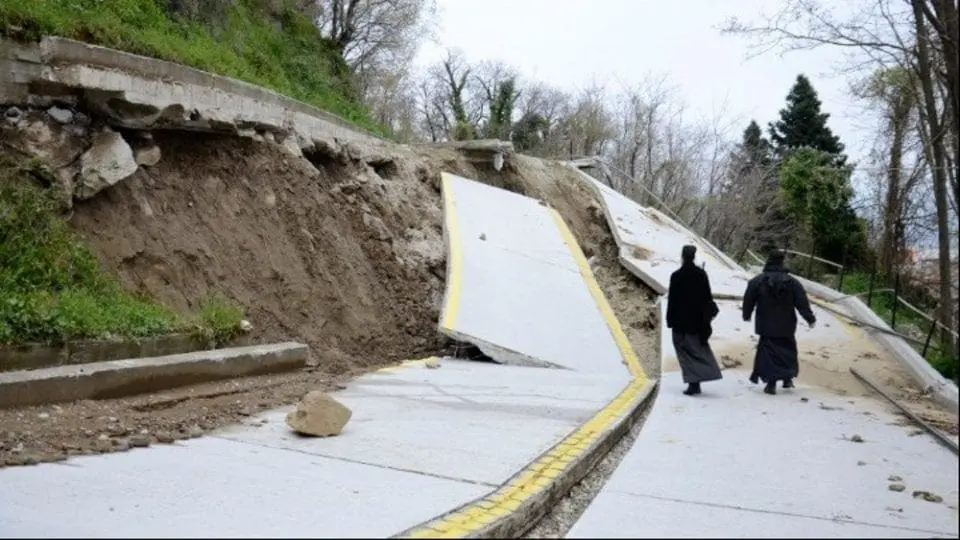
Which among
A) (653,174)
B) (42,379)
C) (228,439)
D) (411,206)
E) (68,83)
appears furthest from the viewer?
(653,174)

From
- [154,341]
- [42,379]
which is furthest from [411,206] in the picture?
[42,379]

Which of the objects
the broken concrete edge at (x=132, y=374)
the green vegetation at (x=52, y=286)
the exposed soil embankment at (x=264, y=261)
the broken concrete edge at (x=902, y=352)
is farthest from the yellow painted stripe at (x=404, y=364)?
the broken concrete edge at (x=902, y=352)

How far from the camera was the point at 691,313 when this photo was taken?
8688 millimetres

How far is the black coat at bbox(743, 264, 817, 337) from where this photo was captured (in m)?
8.60

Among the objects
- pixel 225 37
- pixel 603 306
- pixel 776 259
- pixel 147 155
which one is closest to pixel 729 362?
pixel 776 259

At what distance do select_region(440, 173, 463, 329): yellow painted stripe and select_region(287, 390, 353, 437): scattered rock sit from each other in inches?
169

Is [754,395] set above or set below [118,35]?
below

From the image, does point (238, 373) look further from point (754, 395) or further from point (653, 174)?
point (653, 174)

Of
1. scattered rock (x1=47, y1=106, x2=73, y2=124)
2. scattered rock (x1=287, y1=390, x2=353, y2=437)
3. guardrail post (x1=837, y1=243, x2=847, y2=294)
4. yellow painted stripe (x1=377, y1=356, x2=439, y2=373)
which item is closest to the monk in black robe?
yellow painted stripe (x1=377, y1=356, x2=439, y2=373)

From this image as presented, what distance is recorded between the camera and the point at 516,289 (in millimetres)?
12492

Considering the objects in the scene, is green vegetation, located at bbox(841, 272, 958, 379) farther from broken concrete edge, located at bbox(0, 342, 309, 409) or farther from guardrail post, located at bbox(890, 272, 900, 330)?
broken concrete edge, located at bbox(0, 342, 309, 409)

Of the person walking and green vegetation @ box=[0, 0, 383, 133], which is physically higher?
green vegetation @ box=[0, 0, 383, 133]

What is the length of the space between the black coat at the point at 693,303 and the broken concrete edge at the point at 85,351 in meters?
4.94

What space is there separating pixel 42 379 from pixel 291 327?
12.9ft
